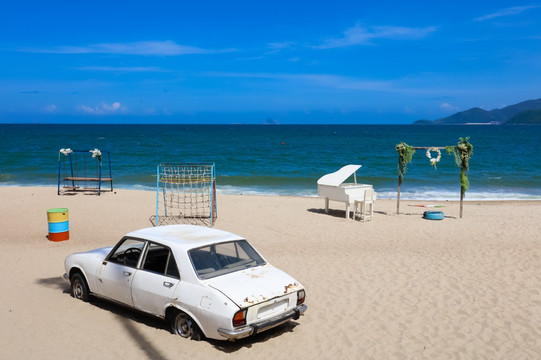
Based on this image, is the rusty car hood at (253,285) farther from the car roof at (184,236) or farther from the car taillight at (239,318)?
the car roof at (184,236)

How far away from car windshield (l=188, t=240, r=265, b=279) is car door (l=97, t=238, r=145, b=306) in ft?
3.35

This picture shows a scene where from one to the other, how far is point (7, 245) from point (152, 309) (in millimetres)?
7552

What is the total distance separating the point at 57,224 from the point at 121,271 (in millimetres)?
6430

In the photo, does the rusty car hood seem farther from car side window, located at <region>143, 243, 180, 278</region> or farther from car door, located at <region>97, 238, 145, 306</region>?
car door, located at <region>97, 238, 145, 306</region>

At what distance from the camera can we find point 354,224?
15195 millimetres

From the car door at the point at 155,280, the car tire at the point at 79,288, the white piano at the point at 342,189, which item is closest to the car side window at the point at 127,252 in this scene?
the car door at the point at 155,280

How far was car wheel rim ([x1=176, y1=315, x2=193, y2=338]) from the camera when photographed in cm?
598

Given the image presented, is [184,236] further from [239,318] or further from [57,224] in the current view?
[57,224]

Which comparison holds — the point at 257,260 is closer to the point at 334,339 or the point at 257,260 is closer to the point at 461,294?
the point at 334,339

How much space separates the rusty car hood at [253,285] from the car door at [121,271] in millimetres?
1476

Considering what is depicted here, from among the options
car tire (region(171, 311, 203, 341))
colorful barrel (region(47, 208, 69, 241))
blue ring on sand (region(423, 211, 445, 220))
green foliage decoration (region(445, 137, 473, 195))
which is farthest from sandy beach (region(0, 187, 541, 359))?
green foliage decoration (region(445, 137, 473, 195))

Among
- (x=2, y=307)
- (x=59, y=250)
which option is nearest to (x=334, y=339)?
(x=2, y=307)

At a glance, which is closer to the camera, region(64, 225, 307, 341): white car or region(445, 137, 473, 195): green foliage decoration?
region(64, 225, 307, 341): white car

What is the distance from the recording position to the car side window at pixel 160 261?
6211 mm
